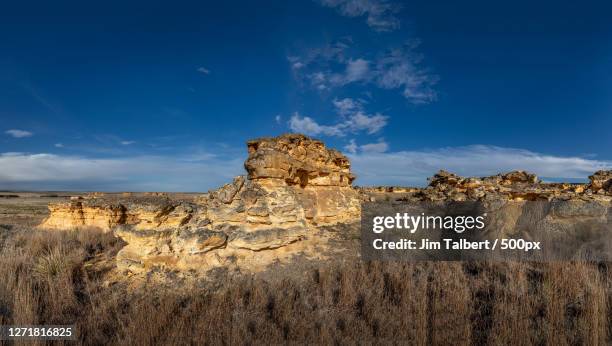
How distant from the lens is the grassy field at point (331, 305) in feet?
13.0

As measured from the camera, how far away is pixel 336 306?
4914 mm

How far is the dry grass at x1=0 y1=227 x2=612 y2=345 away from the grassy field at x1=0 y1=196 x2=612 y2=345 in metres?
0.02

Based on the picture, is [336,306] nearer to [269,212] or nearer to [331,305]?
[331,305]

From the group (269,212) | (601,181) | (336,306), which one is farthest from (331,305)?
(601,181)

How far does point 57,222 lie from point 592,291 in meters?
18.0

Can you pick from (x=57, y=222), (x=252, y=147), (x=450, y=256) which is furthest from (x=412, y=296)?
(x=57, y=222)

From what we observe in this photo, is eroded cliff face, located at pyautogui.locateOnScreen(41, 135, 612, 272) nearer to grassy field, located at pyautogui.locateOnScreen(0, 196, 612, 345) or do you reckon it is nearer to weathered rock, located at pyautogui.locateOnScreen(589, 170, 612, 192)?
grassy field, located at pyautogui.locateOnScreen(0, 196, 612, 345)

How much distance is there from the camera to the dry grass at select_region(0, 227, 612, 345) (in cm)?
397

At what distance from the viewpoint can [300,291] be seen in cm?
539

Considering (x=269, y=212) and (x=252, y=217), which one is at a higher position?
(x=269, y=212)

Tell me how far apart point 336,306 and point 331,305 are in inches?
3.3

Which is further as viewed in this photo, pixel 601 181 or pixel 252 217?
pixel 601 181

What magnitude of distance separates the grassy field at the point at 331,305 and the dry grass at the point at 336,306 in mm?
19

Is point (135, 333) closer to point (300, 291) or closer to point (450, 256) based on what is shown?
point (300, 291)
